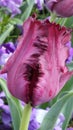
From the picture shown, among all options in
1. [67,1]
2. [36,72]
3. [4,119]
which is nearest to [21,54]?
[36,72]

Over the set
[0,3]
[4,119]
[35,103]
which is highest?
[0,3]

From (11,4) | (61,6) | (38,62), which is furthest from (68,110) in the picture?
(11,4)

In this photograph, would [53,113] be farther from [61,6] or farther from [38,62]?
[61,6]

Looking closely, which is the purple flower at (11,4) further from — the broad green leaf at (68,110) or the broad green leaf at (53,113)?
the broad green leaf at (53,113)

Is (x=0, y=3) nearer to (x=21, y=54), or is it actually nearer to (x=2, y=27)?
(x=2, y=27)

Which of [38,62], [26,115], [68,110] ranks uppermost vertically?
[38,62]

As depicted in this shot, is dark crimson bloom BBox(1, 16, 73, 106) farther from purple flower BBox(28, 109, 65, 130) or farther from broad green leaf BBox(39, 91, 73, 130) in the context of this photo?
purple flower BBox(28, 109, 65, 130)

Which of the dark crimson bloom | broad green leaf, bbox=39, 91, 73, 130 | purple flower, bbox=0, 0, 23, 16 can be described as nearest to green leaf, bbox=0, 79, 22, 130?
broad green leaf, bbox=39, 91, 73, 130
